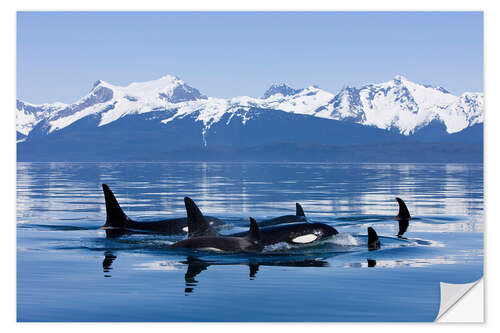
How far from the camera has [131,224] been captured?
23.0 meters

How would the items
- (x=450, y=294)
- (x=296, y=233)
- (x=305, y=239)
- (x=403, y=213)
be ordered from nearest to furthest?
1. (x=450, y=294)
2. (x=305, y=239)
3. (x=296, y=233)
4. (x=403, y=213)

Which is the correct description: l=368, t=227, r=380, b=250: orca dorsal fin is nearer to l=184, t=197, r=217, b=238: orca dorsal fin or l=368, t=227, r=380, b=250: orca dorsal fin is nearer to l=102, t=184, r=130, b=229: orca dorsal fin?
l=184, t=197, r=217, b=238: orca dorsal fin

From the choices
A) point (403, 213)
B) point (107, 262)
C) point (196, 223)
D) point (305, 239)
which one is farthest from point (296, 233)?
point (403, 213)

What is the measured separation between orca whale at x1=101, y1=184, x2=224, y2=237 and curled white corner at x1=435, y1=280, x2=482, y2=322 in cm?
969

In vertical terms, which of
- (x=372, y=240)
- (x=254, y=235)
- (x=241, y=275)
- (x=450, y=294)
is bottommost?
(x=450, y=294)

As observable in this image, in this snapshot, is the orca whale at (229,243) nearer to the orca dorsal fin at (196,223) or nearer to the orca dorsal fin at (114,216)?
the orca dorsal fin at (196,223)

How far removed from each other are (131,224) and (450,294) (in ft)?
39.5

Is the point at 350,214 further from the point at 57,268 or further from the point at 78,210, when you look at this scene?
the point at 57,268

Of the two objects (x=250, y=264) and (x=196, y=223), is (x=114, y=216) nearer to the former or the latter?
(x=196, y=223)

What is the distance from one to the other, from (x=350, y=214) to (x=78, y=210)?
10.8m

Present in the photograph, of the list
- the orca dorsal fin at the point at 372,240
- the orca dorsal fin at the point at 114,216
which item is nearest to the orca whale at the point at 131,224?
the orca dorsal fin at the point at 114,216
